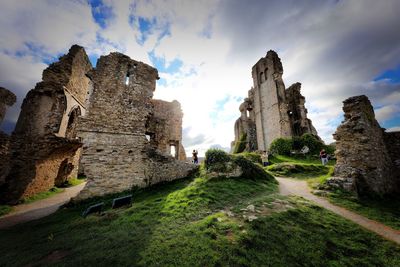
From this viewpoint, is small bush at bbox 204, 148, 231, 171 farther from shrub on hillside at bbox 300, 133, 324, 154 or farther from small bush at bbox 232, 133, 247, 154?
small bush at bbox 232, 133, 247, 154

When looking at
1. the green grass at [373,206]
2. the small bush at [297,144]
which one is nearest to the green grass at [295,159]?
the small bush at [297,144]

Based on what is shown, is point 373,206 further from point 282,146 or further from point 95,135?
point 282,146

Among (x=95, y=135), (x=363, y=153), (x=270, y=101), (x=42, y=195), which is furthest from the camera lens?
(x=270, y=101)

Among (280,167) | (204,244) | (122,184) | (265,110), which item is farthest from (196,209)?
(265,110)

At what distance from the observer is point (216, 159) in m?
10.5

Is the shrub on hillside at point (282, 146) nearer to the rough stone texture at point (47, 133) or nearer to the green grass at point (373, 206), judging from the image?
the green grass at point (373, 206)

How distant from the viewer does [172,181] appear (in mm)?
10281

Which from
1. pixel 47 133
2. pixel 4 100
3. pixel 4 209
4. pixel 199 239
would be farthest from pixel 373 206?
pixel 4 100

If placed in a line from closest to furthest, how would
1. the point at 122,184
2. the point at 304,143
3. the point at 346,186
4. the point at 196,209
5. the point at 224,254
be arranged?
the point at 224,254
the point at 196,209
the point at 346,186
the point at 122,184
the point at 304,143

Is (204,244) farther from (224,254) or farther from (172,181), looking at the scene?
(172,181)

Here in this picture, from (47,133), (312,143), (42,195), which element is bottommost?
(42,195)

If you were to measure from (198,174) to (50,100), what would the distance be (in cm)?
1393

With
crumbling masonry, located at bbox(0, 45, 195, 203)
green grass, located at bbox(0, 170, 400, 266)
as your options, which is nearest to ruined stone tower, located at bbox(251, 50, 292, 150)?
crumbling masonry, located at bbox(0, 45, 195, 203)

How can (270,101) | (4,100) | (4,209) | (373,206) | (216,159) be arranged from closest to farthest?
(373,206) < (4,209) < (216,159) < (4,100) < (270,101)
